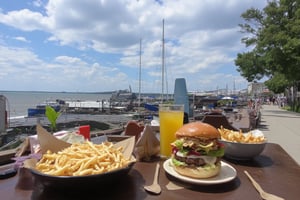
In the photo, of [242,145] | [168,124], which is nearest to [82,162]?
[168,124]

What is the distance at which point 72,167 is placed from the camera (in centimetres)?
104

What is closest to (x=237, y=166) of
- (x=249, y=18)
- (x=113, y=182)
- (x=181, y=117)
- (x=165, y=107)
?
(x=181, y=117)

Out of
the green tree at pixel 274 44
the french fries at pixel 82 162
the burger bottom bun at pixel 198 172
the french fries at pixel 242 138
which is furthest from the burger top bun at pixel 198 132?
the green tree at pixel 274 44

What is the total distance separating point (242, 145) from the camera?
161 cm

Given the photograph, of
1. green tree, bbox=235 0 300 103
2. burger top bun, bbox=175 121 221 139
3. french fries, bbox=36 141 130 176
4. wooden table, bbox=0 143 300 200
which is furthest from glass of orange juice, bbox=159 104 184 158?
green tree, bbox=235 0 300 103

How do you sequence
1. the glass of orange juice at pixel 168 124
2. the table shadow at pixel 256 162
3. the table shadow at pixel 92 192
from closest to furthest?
the table shadow at pixel 92 192 < the table shadow at pixel 256 162 < the glass of orange juice at pixel 168 124

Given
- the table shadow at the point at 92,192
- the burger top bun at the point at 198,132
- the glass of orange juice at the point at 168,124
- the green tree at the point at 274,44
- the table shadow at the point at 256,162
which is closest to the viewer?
the table shadow at the point at 92,192

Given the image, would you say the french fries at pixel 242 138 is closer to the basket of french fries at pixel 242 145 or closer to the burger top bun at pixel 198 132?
the basket of french fries at pixel 242 145

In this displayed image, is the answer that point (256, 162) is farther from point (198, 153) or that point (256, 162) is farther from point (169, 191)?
point (169, 191)

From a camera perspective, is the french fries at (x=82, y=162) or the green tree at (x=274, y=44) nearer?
the french fries at (x=82, y=162)

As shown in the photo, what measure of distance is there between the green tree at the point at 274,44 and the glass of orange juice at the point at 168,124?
17.4 meters

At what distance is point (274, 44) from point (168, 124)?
19105 millimetres

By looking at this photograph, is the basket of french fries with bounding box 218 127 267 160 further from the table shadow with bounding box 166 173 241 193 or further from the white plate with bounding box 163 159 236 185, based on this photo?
the table shadow with bounding box 166 173 241 193

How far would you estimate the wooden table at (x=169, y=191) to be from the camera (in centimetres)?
106
